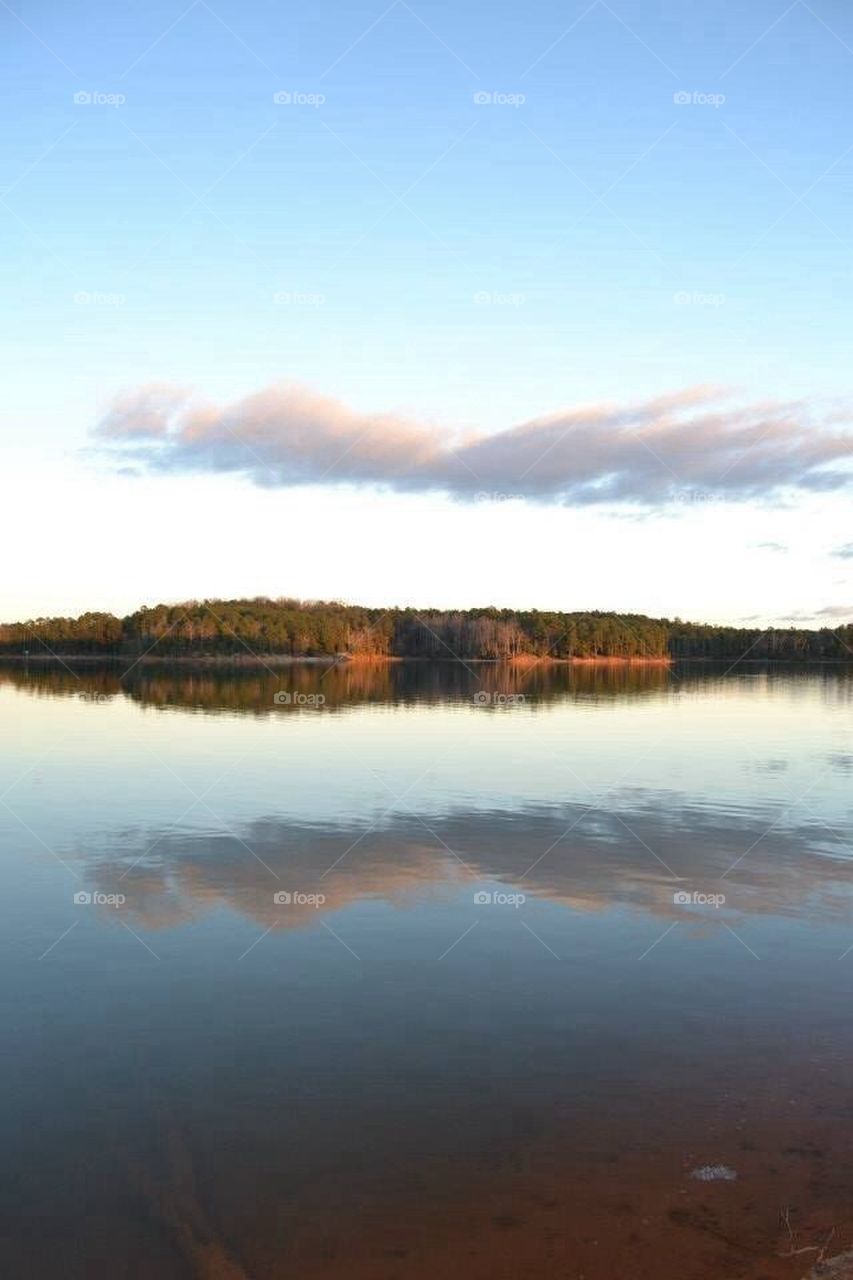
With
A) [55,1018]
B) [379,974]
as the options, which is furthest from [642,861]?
[55,1018]

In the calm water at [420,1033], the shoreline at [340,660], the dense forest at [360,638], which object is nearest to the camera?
the calm water at [420,1033]

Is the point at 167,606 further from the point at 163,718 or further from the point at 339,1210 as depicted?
the point at 339,1210

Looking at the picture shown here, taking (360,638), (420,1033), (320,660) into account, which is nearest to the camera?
(420,1033)

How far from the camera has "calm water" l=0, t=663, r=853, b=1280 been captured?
7785 millimetres

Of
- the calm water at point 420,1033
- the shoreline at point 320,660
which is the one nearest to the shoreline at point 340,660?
the shoreline at point 320,660

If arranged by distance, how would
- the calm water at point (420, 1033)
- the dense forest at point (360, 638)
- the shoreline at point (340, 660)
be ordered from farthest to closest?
the dense forest at point (360, 638), the shoreline at point (340, 660), the calm water at point (420, 1033)

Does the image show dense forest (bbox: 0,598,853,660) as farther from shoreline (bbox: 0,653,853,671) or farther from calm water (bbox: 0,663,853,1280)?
calm water (bbox: 0,663,853,1280)

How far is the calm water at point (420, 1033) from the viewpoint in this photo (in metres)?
7.79

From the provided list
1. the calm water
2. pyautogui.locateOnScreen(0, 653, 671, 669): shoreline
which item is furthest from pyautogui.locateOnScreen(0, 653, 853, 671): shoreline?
the calm water

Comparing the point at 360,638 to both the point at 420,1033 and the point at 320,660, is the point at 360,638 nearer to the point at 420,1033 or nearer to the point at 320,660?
the point at 320,660

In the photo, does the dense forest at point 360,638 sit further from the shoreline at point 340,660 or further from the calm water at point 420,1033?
the calm water at point 420,1033

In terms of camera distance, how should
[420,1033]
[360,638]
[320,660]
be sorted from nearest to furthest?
[420,1033] < [320,660] < [360,638]

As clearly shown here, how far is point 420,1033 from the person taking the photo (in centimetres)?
1116

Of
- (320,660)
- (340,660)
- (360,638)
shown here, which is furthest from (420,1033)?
(360,638)
